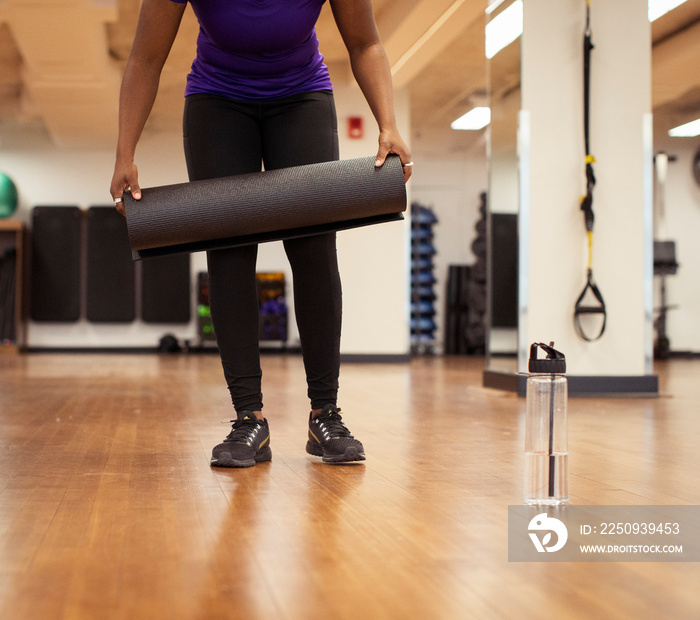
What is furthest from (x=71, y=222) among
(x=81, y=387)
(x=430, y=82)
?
(x=81, y=387)

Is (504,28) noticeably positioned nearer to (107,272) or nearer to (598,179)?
(598,179)

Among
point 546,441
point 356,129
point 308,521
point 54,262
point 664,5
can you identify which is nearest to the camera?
point 308,521

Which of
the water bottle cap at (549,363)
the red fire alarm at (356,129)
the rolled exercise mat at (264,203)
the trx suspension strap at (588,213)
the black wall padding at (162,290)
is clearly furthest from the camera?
the black wall padding at (162,290)

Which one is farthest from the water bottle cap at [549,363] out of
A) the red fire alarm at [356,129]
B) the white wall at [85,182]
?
the white wall at [85,182]

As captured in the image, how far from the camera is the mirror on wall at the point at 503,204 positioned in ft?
12.8

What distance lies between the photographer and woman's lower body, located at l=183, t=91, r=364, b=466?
1.65m

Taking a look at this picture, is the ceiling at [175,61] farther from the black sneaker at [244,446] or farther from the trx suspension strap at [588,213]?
the black sneaker at [244,446]

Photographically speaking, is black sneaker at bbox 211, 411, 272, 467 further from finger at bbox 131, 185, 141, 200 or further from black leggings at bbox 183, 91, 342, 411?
finger at bbox 131, 185, 141, 200

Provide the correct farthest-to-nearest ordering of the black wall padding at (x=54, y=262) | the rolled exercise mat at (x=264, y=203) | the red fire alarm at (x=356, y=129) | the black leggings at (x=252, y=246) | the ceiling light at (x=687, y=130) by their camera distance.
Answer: the black wall padding at (x=54, y=262), the ceiling light at (x=687, y=130), the red fire alarm at (x=356, y=129), the black leggings at (x=252, y=246), the rolled exercise mat at (x=264, y=203)

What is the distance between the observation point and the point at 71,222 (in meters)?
9.06

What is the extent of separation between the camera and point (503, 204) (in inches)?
162

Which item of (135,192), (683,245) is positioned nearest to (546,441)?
(135,192)

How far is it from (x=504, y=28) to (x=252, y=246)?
9.64ft

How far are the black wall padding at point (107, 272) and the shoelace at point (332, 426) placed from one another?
7812 mm
